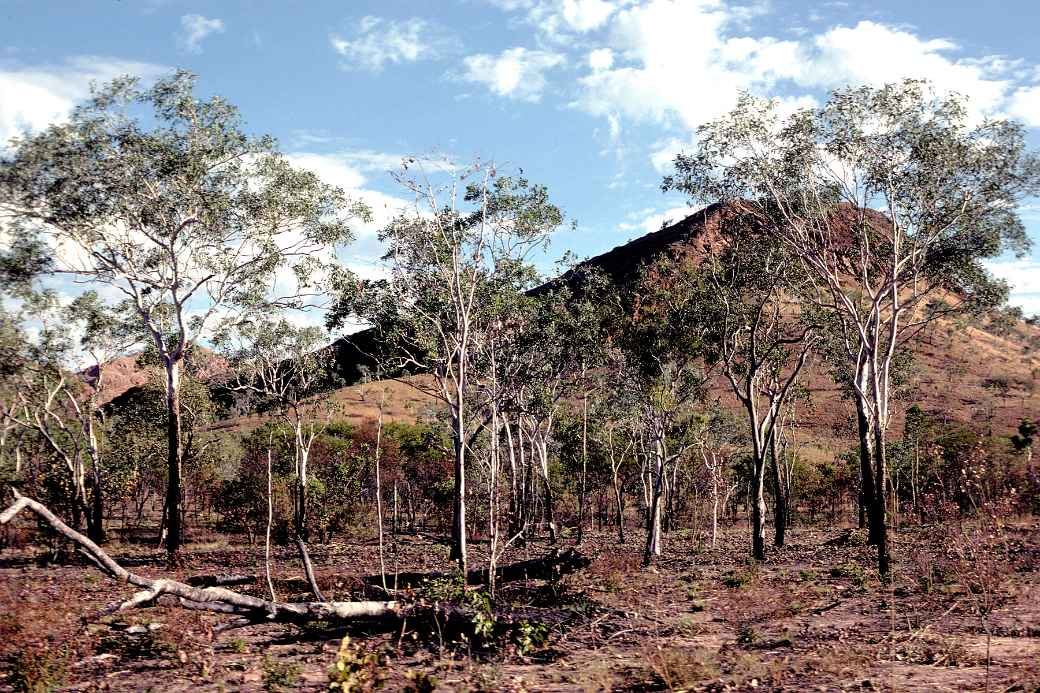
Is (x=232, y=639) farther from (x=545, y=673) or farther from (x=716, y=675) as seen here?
(x=716, y=675)

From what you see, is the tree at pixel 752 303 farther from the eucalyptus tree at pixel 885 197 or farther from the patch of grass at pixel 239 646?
the patch of grass at pixel 239 646

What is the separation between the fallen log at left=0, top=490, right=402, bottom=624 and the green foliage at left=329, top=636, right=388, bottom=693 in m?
1.10

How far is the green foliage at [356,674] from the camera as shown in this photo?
1033 centimetres

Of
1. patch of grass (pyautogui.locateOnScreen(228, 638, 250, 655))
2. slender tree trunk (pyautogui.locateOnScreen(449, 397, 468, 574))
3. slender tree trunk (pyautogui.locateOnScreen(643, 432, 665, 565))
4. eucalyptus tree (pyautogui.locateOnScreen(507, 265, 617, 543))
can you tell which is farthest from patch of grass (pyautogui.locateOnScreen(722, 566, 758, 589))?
patch of grass (pyautogui.locateOnScreen(228, 638, 250, 655))

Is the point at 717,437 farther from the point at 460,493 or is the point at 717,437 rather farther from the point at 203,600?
the point at 203,600

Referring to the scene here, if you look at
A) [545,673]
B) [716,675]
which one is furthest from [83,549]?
[716,675]

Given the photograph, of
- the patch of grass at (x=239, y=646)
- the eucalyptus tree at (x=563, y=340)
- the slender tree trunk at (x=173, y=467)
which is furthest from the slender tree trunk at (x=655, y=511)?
the slender tree trunk at (x=173, y=467)

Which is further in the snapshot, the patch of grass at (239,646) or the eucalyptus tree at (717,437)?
the eucalyptus tree at (717,437)

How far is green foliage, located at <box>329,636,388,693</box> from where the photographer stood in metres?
10.3

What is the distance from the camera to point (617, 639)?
561 inches

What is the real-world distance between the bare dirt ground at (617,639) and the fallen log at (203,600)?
73cm

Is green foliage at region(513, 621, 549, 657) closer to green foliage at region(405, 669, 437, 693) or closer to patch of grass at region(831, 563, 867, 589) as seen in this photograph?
green foliage at region(405, 669, 437, 693)

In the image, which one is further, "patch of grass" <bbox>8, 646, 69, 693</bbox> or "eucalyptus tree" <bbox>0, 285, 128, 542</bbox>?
"eucalyptus tree" <bbox>0, 285, 128, 542</bbox>

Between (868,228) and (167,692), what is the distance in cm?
2553
